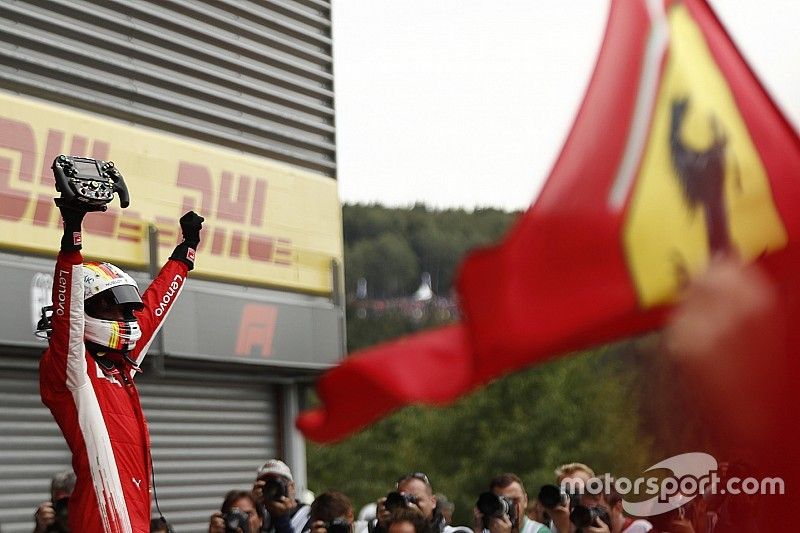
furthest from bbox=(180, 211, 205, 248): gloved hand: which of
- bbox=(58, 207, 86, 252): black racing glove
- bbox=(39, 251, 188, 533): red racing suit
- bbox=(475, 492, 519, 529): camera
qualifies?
bbox=(475, 492, 519, 529): camera

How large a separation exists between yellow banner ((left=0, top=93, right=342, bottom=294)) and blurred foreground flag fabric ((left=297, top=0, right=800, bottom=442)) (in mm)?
7028

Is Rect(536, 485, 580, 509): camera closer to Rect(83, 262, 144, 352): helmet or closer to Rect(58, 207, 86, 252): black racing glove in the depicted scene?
Rect(83, 262, 144, 352): helmet

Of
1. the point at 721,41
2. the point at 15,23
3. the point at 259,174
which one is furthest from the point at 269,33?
the point at 721,41

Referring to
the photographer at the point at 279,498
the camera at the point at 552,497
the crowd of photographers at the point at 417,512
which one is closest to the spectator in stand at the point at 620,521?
the crowd of photographers at the point at 417,512

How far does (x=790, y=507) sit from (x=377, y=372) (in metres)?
1.20

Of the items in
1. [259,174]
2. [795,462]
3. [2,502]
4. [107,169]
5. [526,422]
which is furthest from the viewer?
[526,422]

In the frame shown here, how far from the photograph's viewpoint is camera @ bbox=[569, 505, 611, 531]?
6.74 metres

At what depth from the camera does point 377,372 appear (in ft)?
13.7

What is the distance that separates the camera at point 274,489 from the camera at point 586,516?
5.52ft

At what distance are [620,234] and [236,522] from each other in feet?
13.8

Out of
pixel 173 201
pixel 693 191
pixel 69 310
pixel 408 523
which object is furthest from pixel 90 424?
pixel 173 201

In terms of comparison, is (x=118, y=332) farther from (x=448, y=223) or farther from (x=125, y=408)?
(x=448, y=223)

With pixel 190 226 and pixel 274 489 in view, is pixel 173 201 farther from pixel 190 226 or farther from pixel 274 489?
pixel 190 226

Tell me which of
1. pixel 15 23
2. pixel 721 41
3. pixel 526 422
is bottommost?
pixel 721 41
